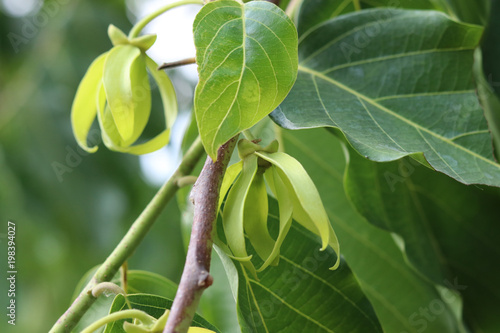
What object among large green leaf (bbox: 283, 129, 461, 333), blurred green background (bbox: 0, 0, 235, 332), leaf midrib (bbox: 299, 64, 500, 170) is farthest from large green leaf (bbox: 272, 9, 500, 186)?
blurred green background (bbox: 0, 0, 235, 332)

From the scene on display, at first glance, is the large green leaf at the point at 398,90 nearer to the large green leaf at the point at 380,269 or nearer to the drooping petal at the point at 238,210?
the drooping petal at the point at 238,210

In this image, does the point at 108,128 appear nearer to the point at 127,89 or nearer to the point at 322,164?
the point at 127,89

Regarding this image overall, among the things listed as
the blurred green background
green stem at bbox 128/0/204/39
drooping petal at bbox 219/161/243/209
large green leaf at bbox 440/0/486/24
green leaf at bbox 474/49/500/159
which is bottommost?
the blurred green background

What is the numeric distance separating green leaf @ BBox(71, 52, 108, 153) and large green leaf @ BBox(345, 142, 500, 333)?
1.20ft

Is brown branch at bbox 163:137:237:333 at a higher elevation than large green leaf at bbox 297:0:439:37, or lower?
higher

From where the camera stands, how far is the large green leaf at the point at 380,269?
0.77 meters

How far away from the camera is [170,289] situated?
0.66 metres

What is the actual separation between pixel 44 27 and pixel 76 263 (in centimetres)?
70

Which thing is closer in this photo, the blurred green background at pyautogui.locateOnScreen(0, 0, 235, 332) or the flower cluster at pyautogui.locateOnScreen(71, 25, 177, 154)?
the flower cluster at pyautogui.locateOnScreen(71, 25, 177, 154)

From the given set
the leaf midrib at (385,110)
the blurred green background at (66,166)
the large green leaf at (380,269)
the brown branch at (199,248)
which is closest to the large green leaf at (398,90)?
the leaf midrib at (385,110)

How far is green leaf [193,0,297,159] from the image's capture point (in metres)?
0.37

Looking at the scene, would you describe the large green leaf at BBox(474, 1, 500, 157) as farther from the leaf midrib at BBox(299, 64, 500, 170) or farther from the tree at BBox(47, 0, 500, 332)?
the leaf midrib at BBox(299, 64, 500, 170)

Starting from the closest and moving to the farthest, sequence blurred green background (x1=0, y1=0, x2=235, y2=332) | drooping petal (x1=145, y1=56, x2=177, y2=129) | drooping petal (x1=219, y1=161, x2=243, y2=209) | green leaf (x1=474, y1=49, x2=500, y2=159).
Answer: drooping petal (x1=219, y1=161, x2=243, y2=209) < drooping petal (x1=145, y1=56, x2=177, y2=129) < green leaf (x1=474, y1=49, x2=500, y2=159) < blurred green background (x1=0, y1=0, x2=235, y2=332)

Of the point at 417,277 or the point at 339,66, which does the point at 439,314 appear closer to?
the point at 417,277
